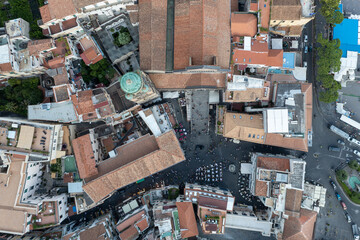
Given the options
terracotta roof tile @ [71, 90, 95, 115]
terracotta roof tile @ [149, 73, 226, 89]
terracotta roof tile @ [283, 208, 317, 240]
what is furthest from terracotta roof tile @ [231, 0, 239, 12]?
terracotta roof tile @ [283, 208, 317, 240]

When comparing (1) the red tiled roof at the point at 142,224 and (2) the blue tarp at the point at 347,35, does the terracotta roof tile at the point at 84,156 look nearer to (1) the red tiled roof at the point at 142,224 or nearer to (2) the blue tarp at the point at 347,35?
(1) the red tiled roof at the point at 142,224

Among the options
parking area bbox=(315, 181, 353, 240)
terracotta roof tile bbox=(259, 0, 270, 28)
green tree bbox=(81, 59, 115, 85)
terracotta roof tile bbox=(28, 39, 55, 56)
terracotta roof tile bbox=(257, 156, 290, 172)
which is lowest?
parking area bbox=(315, 181, 353, 240)

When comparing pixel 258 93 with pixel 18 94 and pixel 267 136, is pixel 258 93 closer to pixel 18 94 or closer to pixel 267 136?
pixel 267 136

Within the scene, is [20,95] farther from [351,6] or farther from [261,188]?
[351,6]

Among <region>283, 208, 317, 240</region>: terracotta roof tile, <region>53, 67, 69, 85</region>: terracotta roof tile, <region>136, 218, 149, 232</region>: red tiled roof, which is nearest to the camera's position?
<region>53, 67, 69, 85</region>: terracotta roof tile

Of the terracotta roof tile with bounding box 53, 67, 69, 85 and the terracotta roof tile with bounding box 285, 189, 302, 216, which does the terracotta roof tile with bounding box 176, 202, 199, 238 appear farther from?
the terracotta roof tile with bounding box 53, 67, 69, 85

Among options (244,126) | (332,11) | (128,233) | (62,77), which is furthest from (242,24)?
(128,233)
